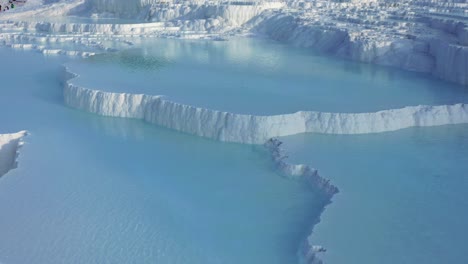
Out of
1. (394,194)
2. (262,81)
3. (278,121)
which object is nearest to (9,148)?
(278,121)

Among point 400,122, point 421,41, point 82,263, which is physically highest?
point 421,41

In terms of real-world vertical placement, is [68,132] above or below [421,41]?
below

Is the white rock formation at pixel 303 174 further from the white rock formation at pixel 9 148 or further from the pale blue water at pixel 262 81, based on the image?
the white rock formation at pixel 9 148

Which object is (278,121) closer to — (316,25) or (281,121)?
(281,121)

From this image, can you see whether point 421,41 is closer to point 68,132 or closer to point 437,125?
point 437,125

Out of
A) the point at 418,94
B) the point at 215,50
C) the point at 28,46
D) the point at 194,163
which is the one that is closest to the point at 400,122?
the point at 418,94

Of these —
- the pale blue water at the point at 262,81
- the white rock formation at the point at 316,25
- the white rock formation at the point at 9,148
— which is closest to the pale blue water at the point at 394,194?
the pale blue water at the point at 262,81

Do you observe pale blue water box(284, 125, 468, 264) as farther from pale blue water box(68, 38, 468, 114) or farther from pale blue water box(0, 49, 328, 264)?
pale blue water box(68, 38, 468, 114)
